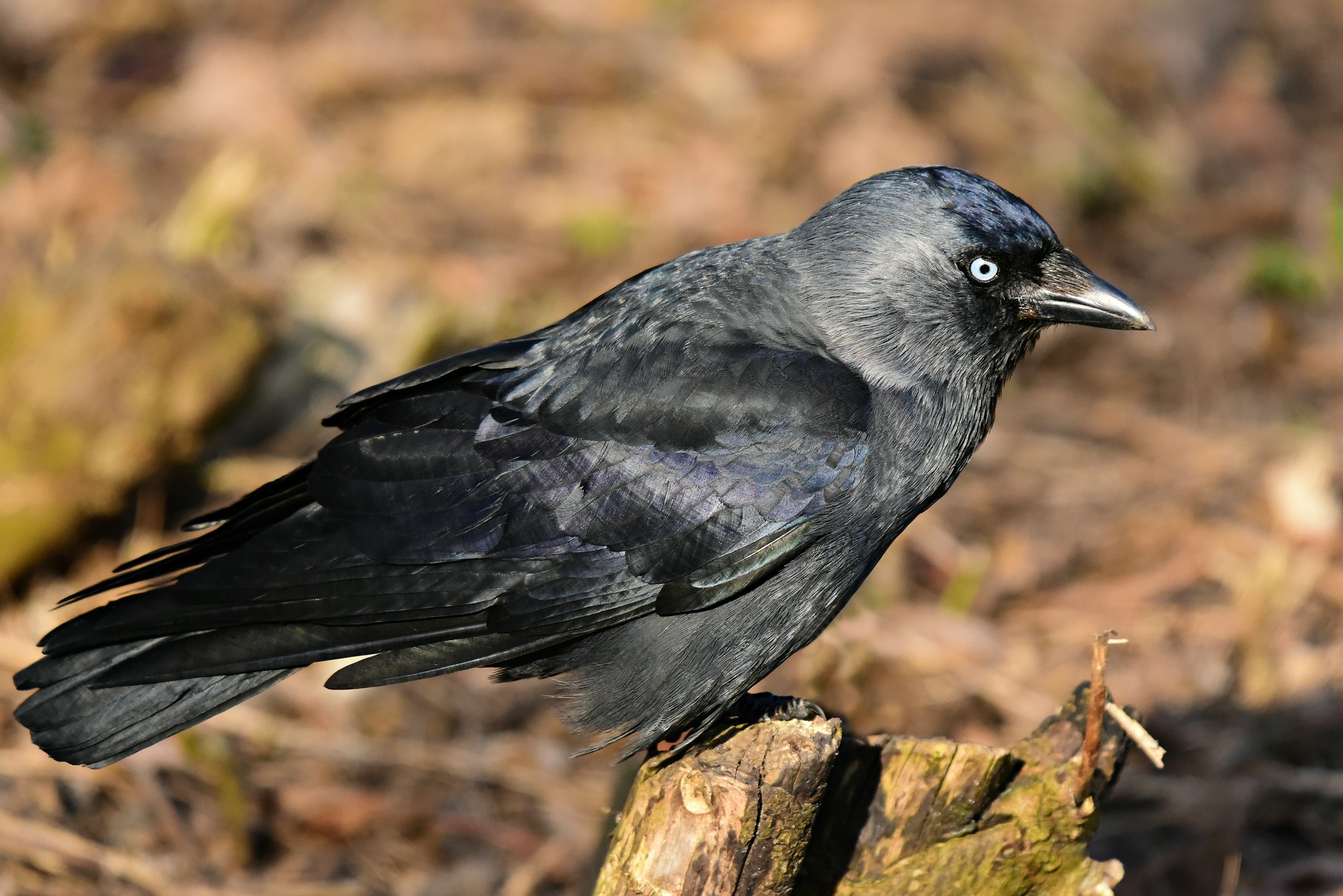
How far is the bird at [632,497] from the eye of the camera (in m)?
3.60

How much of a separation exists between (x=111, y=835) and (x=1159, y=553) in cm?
473

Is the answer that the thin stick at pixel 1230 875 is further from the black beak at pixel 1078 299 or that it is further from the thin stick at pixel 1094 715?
the black beak at pixel 1078 299

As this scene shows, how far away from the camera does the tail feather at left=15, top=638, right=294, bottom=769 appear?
11.8 ft

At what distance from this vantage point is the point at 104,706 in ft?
11.8

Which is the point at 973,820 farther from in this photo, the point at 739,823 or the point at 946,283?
the point at 946,283

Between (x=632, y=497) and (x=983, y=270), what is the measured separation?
1.24 m

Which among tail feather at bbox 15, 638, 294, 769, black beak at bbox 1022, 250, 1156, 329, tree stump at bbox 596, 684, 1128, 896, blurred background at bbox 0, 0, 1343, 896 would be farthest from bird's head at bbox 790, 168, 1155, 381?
tail feather at bbox 15, 638, 294, 769

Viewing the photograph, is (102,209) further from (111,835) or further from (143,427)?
(111,835)

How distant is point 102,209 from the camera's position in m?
8.13

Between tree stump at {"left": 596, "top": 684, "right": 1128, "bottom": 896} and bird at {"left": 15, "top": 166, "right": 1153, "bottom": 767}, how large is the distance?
398mm

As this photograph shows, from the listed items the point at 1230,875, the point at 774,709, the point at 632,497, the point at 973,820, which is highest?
the point at 632,497

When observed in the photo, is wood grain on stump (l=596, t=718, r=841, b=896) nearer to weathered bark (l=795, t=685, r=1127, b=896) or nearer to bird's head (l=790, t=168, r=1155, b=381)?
weathered bark (l=795, t=685, r=1127, b=896)

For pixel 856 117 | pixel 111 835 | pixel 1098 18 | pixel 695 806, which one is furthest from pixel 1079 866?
pixel 1098 18

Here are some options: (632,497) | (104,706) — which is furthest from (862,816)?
(104,706)
